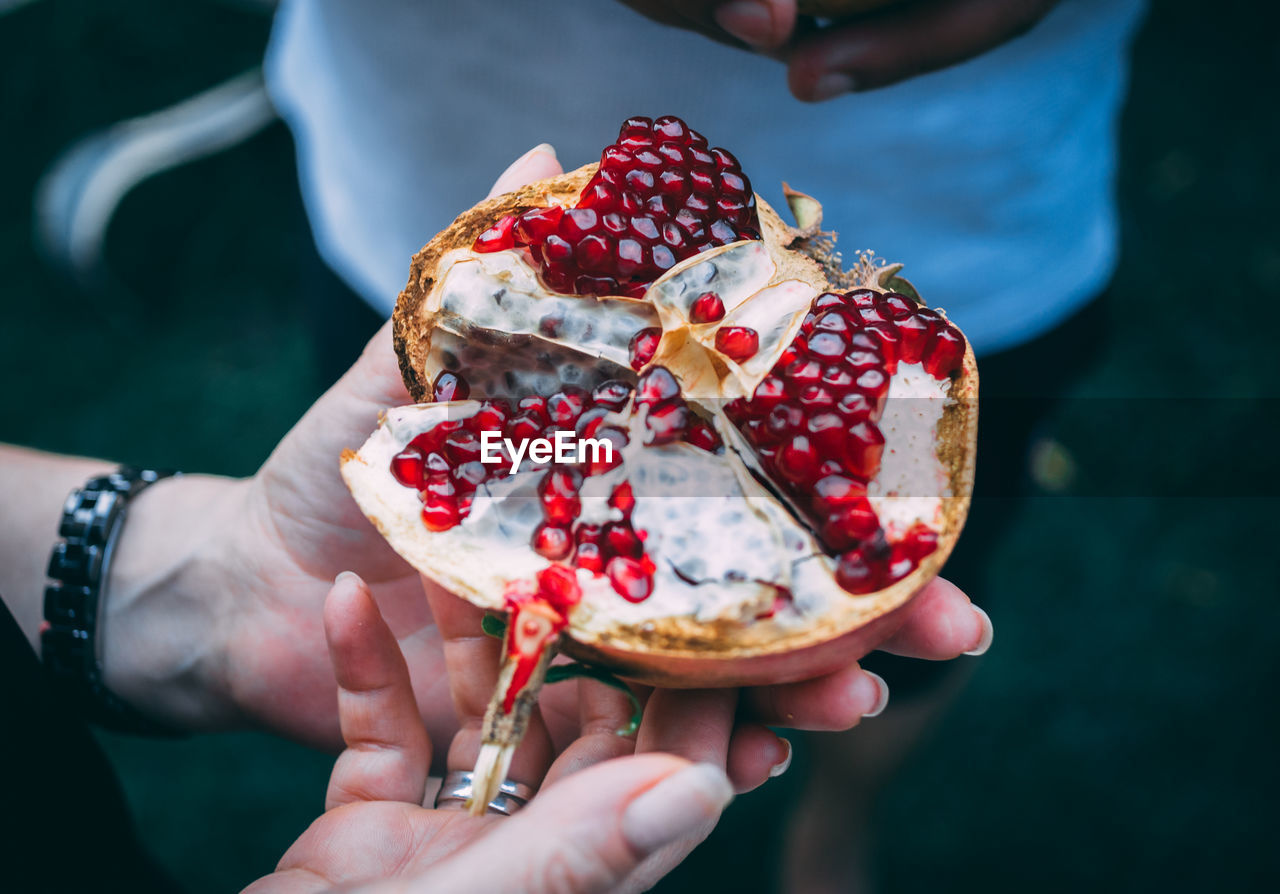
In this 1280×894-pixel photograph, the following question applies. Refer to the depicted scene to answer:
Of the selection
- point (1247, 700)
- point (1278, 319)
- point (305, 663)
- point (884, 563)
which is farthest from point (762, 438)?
point (1278, 319)

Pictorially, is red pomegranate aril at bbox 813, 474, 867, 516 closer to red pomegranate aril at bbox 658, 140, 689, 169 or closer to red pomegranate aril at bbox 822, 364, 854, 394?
red pomegranate aril at bbox 822, 364, 854, 394

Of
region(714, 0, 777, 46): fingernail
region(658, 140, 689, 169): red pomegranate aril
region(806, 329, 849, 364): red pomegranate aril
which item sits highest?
region(714, 0, 777, 46): fingernail

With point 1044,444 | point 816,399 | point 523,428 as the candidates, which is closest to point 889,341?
point 816,399

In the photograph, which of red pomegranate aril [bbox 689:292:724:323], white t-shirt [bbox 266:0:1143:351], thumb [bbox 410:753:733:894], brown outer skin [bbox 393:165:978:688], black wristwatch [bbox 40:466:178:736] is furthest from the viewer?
black wristwatch [bbox 40:466:178:736]

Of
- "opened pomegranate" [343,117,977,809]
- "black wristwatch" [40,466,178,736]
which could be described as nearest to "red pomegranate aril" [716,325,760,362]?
"opened pomegranate" [343,117,977,809]

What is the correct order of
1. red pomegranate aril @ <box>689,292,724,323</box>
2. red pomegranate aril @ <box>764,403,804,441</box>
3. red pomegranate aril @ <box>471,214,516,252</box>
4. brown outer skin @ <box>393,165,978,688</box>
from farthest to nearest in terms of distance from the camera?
red pomegranate aril @ <box>471,214,516,252</box> < red pomegranate aril @ <box>689,292,724,323</box> < red pomegranate aril @ <box>764,403,804,441</box> < brown outer skin @ <box>393,165,978,688</box>

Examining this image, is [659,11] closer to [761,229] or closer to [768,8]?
[768,8]

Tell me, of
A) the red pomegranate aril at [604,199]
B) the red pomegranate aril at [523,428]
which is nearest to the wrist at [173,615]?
the red pomegranate aril at [523,428]

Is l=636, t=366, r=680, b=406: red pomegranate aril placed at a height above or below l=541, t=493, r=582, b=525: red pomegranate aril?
above
